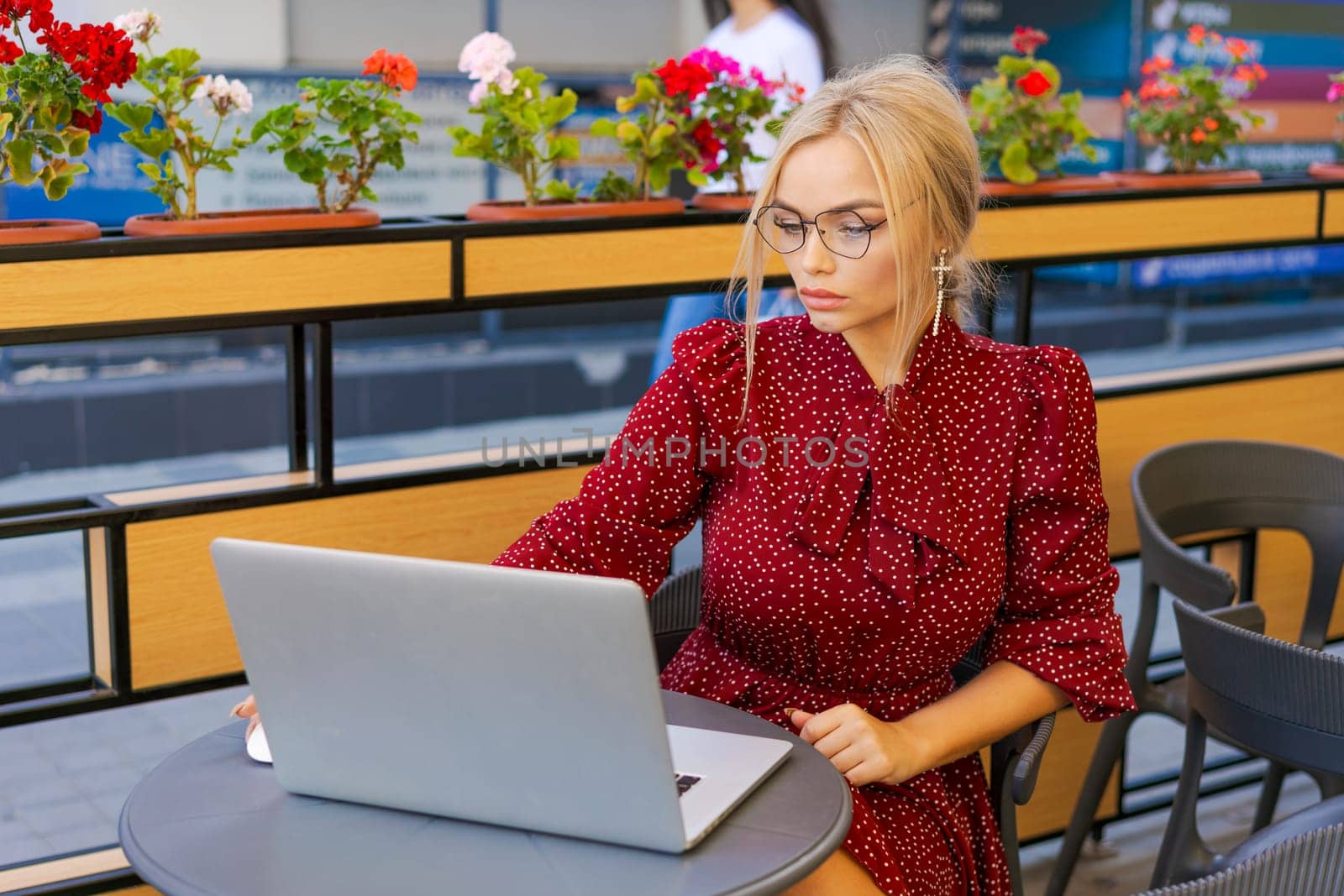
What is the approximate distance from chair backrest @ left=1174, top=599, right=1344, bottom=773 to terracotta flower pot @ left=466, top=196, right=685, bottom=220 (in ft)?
3.62

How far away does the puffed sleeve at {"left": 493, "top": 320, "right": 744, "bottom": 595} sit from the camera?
1776mm

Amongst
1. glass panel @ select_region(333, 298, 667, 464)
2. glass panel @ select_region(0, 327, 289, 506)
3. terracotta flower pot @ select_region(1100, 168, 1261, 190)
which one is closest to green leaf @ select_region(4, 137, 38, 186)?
terracotta flower pot @ select_region(1100, 168, 1261, 190)

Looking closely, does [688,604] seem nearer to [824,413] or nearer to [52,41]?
[824,413]

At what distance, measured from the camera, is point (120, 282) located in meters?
2.05

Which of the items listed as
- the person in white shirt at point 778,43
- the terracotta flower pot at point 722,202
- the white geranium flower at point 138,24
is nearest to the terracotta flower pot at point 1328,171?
the person in white shirt at point 778,43

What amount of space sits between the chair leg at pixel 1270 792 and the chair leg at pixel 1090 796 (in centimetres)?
29

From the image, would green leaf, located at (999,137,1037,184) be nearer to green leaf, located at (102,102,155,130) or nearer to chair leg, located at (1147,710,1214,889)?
chair leg, located at (1147,710,1214,889)

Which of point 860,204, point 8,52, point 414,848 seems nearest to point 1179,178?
point 860,204

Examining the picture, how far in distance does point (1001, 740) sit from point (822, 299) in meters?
0.58

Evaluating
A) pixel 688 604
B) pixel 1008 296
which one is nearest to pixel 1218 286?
pixel 1008 296

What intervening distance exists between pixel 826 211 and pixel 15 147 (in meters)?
1.08

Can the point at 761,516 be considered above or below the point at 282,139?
below

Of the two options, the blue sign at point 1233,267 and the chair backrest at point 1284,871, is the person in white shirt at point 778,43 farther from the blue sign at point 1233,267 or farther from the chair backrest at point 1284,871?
the blue sign at point 1233,267

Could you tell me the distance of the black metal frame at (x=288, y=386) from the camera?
6.67 feet
